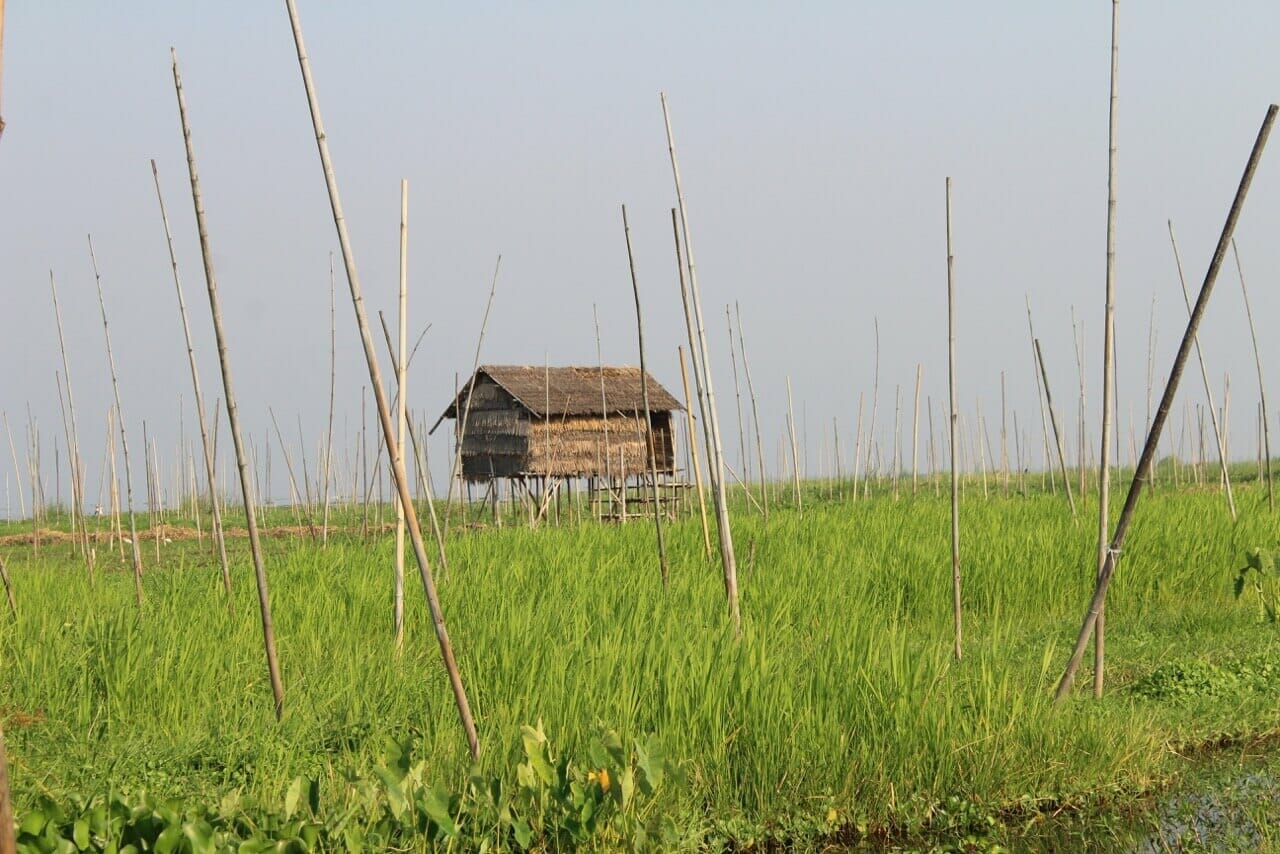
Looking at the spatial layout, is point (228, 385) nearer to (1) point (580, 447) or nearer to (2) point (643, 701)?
(2) point (643, 701)

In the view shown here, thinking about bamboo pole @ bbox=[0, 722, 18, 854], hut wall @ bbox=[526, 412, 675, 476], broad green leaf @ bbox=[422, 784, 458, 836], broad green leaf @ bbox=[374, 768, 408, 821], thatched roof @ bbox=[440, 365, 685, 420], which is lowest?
broad green leaf @ bbox=[422, 784, 458, 836]

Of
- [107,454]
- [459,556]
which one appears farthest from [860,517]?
[107,454]

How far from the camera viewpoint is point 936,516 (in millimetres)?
9859

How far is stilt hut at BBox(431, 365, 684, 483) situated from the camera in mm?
18547

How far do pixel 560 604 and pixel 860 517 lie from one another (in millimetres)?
4720

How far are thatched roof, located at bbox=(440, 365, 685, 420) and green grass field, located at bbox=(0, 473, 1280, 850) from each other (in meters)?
11.7

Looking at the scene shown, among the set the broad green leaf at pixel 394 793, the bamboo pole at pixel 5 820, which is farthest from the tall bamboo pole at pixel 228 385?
the bamboo pole at pixel 5 820

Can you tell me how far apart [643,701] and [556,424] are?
48.9ft

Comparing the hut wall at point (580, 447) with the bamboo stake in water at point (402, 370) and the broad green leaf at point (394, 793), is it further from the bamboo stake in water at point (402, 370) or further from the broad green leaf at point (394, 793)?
the broad green leaf at point (394, 793)

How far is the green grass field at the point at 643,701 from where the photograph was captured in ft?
12.7

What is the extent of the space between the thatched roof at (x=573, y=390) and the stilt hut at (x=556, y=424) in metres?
0.02

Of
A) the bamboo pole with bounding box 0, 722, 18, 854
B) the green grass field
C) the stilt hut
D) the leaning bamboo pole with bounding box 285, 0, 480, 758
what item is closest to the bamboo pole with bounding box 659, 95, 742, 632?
the green grass field

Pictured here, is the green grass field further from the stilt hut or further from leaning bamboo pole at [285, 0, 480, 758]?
the stilt hut

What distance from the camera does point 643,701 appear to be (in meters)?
4.12
